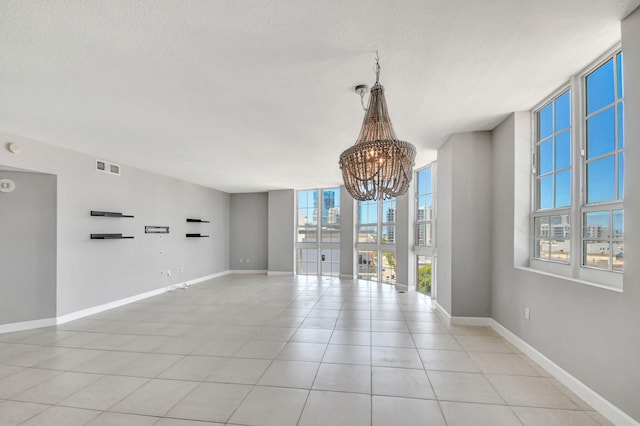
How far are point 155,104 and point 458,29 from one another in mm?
3007

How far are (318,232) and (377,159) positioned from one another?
741 cm

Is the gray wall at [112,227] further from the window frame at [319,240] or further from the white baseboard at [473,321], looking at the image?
the white baseboard at [473,321]

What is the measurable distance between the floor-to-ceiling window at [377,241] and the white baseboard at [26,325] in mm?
6882

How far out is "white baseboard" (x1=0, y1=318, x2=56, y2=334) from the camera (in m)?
4.18

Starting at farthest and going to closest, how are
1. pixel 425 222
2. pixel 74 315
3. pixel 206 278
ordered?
pixel 206 278, pixel 425 222, pixel 74 315

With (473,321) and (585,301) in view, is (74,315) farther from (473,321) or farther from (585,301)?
(585,301)

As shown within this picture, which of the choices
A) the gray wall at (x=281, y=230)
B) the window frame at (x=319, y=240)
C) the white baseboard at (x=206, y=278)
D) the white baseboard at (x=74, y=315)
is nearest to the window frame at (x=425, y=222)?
the window frame at (x=319, y=240)

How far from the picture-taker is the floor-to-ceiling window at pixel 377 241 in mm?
7930

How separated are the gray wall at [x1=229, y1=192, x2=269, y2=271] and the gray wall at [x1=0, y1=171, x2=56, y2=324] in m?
5.64

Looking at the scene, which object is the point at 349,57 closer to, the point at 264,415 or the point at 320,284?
the point at 264,415

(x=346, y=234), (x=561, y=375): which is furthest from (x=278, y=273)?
(x=561, y=375)

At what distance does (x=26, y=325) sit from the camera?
4.29 metres

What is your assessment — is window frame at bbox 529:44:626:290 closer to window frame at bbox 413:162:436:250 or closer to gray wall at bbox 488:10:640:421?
gray wall at bbox 488:10:640:421

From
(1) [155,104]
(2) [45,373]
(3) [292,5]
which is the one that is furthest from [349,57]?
(2) [45,373]
